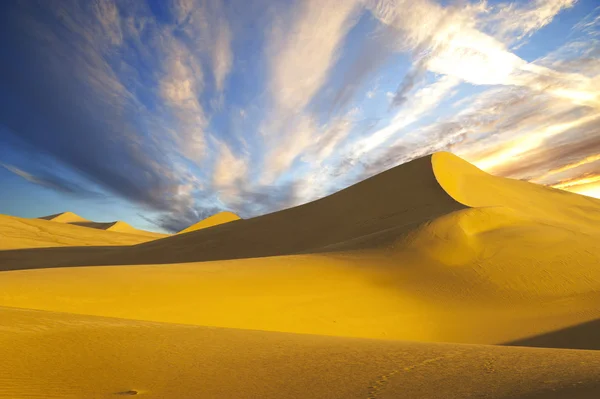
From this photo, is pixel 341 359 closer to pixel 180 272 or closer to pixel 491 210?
pixel 180 272

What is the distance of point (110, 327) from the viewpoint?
4.88 m

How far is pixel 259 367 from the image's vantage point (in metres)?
3.54

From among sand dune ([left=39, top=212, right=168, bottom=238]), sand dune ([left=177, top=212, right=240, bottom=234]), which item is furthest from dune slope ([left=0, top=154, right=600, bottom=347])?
sand dune ([left=177, top=212, right=240, bottom=234])

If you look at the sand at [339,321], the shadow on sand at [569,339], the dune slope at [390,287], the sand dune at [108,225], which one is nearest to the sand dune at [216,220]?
the sand dune at [108,225]

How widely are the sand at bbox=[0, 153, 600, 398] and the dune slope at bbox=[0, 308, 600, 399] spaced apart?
2cm

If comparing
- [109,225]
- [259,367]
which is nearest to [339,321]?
[259,367]

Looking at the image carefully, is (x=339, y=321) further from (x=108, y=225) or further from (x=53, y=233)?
(x=108, y=225)

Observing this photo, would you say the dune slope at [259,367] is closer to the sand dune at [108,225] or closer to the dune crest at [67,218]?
the sand dune at [108,225]

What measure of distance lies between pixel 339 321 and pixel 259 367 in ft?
15.1

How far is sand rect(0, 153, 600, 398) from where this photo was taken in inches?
119

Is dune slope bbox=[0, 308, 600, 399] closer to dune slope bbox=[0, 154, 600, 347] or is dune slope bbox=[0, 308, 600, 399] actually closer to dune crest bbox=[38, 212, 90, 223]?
dune slope bbox=[0, 154, 600, 347]

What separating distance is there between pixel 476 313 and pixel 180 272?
7.95 m

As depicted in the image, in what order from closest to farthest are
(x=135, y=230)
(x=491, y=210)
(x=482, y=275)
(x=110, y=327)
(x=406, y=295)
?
(x=110, y=327), (x=406, y=295), (x=482, y=275), (x=491, y=210), (x=135, y=230)

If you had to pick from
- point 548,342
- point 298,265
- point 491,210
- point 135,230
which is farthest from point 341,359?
point 135,230
